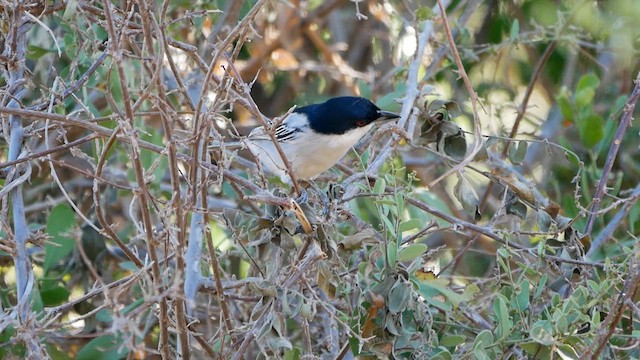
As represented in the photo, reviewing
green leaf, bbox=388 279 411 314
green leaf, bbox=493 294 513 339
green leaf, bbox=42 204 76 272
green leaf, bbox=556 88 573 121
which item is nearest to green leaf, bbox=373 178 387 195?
green leaf, bbox=388 279 411 314

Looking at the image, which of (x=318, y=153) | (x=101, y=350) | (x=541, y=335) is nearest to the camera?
(x=541, y=335)

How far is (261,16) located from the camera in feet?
19.5

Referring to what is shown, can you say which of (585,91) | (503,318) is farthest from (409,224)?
(585,91)

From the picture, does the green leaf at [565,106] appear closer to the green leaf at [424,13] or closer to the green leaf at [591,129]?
the green leaf at [591,129]

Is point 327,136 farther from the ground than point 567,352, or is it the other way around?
point 567,352

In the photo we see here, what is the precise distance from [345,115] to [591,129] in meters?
1.17

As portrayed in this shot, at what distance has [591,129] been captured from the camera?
14.1 ft

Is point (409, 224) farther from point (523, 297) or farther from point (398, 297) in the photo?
point (523, 297)

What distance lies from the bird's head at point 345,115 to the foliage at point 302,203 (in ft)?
0.41

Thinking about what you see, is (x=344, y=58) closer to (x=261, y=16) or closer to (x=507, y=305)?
(x=261, y=16)

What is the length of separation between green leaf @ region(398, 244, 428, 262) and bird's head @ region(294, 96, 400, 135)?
4.51 ft

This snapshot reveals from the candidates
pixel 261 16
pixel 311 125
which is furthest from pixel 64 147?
pixel 261 16

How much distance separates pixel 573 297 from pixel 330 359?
91 cm

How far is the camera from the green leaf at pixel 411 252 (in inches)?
102
